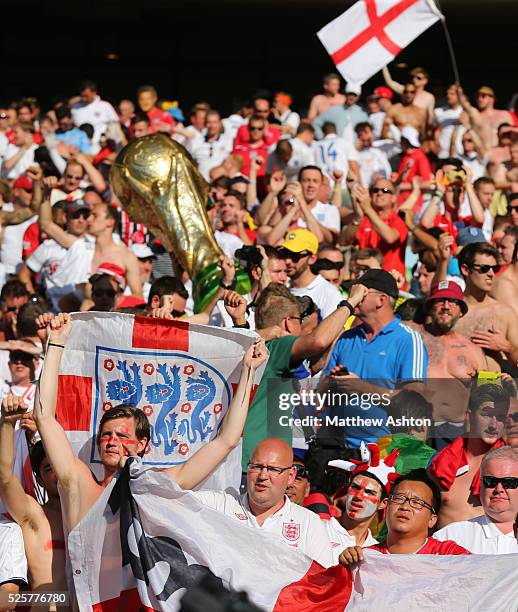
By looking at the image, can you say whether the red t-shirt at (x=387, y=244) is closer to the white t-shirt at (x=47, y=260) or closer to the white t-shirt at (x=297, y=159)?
the white t-shirt at (x=47, y=260)

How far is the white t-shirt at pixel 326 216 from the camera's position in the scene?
11117 millimetres

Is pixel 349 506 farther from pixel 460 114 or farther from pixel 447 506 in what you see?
pixel 460 114

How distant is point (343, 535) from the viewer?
251 inches

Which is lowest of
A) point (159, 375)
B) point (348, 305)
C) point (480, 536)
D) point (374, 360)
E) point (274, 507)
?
point (480, 536)

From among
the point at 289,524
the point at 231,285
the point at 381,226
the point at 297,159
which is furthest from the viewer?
the point at 297,159

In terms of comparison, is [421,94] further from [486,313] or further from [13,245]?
[486,313]

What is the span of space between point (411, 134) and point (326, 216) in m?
3.26

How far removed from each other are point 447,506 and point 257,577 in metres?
1.35

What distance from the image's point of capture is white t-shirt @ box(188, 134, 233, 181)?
14305 millimetres

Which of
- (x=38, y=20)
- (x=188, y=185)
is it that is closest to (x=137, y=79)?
(x=38, y=20)

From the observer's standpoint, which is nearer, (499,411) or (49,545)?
(49,545)

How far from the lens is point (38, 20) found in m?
21.5

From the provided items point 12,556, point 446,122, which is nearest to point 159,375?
point 12,556

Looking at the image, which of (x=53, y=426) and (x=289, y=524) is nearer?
(x=53, y=426)
